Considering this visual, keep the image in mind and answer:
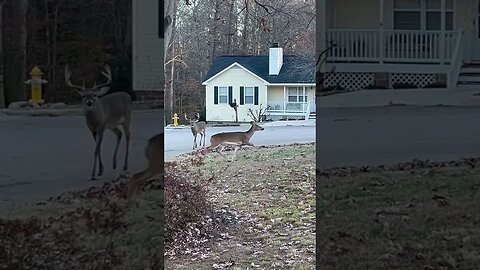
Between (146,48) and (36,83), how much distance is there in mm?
710

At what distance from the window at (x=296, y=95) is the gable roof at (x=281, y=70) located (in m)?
0.07

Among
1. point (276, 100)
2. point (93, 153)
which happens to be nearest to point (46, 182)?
point (93, 153)

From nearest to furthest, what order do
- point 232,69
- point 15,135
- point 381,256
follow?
point 15,135 → point 381,256 → point 232,69

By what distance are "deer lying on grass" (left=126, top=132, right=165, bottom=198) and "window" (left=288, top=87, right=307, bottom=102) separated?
2.34 m

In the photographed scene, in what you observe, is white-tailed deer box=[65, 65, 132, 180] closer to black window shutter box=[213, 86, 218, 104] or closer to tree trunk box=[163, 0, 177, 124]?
tree trunk box=[163, 0, 177, 124]

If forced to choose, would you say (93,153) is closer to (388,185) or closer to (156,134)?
(156,134)

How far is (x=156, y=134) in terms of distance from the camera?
4.27 m

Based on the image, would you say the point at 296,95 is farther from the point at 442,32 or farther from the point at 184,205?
the point at 442,32

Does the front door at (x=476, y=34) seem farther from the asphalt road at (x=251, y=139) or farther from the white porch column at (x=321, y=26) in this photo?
the asphalt road at (x=251, y=139)

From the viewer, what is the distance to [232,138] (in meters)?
6.31

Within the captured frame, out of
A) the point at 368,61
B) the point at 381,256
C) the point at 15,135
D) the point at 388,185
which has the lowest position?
the point at 381,256

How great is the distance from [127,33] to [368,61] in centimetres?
158

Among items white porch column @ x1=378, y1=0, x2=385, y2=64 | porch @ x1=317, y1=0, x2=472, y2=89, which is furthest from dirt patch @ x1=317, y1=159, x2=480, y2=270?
white porch column @ x1=378, y1=0, x2=385, y2=64

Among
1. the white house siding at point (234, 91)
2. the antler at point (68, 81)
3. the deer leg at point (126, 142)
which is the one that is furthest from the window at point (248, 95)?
the antler at point (68, 81)
